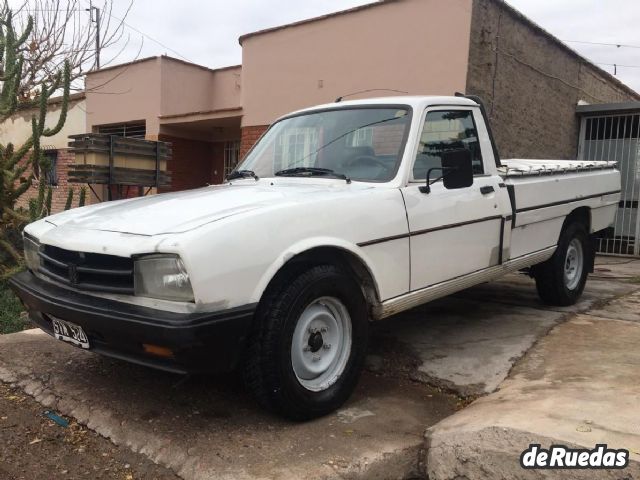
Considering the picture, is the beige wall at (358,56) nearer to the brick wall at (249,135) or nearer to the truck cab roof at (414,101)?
the brick wall at (249,135)

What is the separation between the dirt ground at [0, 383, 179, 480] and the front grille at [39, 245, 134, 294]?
826 mm

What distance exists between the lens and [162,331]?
2367mm

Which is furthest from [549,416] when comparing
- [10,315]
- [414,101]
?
[10,315]

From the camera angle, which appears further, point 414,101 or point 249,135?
point 249,135

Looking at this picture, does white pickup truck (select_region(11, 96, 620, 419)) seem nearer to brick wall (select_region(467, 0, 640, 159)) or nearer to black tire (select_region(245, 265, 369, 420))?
black tire (select_region(245, 265, 369, 420))

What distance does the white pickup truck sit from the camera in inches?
96.7

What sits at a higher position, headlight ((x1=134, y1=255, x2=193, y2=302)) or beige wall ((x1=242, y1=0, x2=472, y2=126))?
beige wall ((x1=242, y1=0, x2=472, y2=126))

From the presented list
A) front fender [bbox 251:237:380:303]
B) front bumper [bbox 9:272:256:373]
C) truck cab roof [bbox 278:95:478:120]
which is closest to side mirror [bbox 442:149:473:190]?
truck cab roof [bbox 278:95:478:120]

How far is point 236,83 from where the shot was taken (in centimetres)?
1262

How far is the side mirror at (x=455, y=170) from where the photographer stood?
3363 mm

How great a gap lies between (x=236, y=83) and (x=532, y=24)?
6432mm

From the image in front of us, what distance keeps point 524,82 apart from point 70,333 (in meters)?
8.35

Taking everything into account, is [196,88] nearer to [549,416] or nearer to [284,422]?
[284,422]

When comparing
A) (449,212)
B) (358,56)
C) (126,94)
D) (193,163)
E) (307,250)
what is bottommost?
(307,250)
